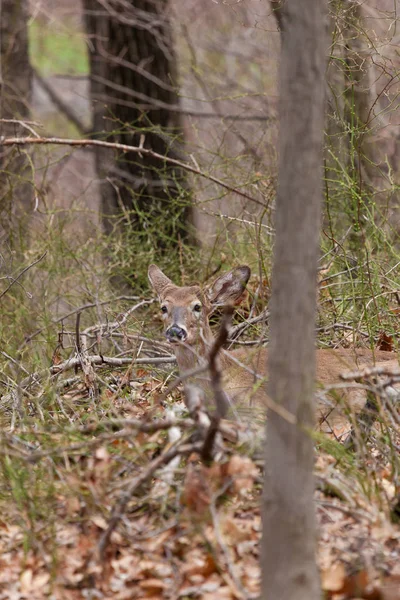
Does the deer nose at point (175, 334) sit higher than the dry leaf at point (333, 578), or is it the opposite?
the deer nose at point (175, 334)

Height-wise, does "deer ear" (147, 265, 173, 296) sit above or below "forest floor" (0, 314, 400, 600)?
above

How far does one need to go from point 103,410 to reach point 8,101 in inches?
224

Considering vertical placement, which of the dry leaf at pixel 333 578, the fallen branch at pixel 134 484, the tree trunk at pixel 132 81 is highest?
the tree trunk at pixel 132 81

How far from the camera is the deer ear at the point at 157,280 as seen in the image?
6.46 m

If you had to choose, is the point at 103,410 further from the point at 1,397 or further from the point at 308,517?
the point at 308,517

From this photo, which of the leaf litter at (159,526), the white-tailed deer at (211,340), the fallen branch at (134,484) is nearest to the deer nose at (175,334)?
the white-tailed deer at (211,340)

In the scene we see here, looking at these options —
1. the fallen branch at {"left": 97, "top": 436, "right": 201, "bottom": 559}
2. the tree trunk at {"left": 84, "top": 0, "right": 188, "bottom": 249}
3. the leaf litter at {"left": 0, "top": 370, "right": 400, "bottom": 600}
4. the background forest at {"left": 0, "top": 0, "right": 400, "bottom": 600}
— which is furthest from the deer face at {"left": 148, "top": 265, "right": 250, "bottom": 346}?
the tree trunk at {"left": 84, "top": 0, "right": 188, "bottom": 249}

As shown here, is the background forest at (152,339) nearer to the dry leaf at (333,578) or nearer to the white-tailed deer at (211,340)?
the dry leaf at (333,578)

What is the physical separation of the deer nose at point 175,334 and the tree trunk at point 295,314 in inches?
110

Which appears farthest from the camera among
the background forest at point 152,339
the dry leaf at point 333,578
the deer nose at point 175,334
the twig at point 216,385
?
the deer nose at point 175,334

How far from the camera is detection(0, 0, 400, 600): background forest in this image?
335 centimetres

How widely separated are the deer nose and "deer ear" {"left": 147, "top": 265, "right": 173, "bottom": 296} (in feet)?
2.13

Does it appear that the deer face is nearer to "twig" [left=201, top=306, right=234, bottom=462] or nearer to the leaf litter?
the leaf litter

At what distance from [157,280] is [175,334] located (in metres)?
0.88
